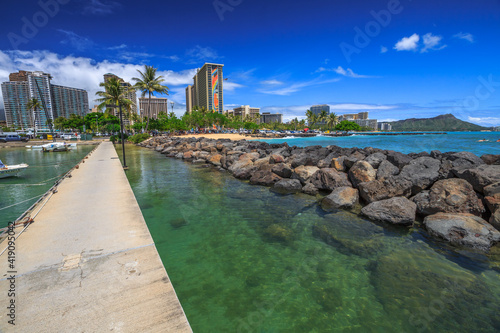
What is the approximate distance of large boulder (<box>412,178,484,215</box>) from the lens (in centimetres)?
626

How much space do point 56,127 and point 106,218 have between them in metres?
122

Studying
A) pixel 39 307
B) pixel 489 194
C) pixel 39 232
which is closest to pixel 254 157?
pixel 489 194

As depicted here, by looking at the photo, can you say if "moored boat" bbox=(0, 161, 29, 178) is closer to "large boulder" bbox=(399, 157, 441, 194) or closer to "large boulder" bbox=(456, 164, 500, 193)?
"large boulder" bbox=(399, 157, 441, 194)

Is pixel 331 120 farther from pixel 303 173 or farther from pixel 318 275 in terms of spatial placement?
pixel 318 275

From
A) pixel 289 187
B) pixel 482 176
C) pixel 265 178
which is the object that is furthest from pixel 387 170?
pixel 265 178

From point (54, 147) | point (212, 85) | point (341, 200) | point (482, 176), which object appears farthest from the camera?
point (212, 85)

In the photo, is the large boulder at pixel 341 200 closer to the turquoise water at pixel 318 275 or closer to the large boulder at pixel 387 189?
the large boulder at pixel 387 189

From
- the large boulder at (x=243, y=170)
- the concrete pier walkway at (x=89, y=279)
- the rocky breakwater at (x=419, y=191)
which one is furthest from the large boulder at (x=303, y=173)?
the concrete pier walkway at (x=89, y=279)

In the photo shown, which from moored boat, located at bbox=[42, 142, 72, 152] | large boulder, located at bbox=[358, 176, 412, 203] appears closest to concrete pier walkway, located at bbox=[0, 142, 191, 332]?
large boulder, located at bbox=[358, 176, 412, 203]

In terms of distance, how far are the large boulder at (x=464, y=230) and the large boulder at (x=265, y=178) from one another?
6317 millimetres

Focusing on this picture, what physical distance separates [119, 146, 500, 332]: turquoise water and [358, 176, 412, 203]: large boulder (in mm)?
1421

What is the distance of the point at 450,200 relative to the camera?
642 centimetres

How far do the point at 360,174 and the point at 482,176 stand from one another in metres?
3.50

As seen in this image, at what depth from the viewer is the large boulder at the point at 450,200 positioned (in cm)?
626
